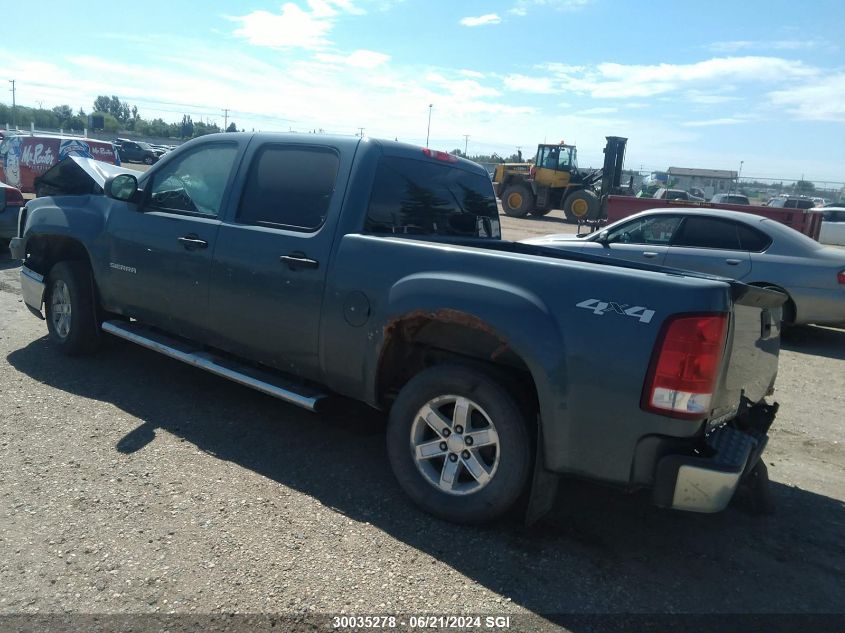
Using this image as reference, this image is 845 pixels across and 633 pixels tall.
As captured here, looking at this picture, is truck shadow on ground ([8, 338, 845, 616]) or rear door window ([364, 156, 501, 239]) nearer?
truck shadow on ground ([8, 338, 845, 616])

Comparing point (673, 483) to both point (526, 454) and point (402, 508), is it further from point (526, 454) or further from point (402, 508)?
point (402, 508)

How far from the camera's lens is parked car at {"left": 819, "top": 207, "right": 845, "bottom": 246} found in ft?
80.8

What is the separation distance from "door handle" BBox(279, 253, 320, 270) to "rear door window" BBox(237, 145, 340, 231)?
0.66 feet

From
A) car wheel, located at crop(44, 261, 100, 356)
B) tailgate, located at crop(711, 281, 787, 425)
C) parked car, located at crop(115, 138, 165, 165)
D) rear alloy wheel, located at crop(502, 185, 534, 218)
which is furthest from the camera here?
parked car, located at crop(115, 138, 165, 165)

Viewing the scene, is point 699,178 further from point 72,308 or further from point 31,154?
point 72,308

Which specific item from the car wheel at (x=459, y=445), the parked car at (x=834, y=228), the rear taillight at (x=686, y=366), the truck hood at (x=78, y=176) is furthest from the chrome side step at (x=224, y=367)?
the parked car at (x=834, y=228)

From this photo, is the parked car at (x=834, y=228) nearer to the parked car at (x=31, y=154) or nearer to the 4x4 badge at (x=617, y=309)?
the parked car at (x=31, y=154)

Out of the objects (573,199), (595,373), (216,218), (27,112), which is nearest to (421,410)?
(595,373)

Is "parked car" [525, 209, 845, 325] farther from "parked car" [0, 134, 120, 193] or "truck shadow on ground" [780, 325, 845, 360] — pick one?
"parked car" [0, 134, 120, 193]

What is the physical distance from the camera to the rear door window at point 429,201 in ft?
13.8

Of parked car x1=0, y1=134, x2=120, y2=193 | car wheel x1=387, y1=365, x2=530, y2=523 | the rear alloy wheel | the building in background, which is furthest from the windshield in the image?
the building in background

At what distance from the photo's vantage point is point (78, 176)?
653 cm

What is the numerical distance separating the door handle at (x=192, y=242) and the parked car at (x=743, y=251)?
13.1ft

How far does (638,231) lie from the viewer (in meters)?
8.64
